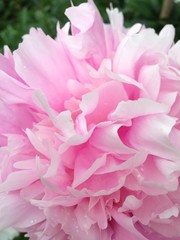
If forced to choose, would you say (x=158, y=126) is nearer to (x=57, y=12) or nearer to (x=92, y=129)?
(x=92, y=129)

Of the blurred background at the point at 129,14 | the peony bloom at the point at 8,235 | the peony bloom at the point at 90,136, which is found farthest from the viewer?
the blurred background at the point at 129,14

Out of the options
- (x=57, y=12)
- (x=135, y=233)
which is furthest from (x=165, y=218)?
(x=57, y=12)

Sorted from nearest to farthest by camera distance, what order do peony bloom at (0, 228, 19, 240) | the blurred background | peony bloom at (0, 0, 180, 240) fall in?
1. peony bloom at (0, 0, 180, 240)
2. peony bloom at (0, 228, 19, 240)
3. the blurred background

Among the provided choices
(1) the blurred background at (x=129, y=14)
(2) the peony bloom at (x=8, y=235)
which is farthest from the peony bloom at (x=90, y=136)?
(1) the blurred background at (x=129, y=14)

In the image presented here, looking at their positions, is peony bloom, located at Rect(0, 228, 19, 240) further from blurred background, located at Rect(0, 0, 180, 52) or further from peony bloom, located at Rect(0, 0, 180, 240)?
blurred background, located at Rect(0, 0, 180, 52)

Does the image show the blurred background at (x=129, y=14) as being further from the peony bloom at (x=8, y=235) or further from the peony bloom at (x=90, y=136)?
the peony bloom at (x=90, y=136)

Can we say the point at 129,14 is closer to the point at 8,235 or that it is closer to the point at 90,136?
the point at 8,235

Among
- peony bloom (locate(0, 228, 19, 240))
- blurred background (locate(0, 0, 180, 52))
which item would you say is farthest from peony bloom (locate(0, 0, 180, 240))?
blurred background (locate(0, 0, 180, 52))

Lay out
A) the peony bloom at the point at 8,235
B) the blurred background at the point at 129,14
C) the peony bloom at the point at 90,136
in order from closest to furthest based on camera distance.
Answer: the peony bloom at the point at 90,136 → the peony bloom at the point at 8,235 → the blurred background at the point at 129,14

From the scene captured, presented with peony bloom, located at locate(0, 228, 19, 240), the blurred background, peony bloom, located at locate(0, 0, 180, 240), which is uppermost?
peony bloom, located at locate(0, 0, 180, 240)
